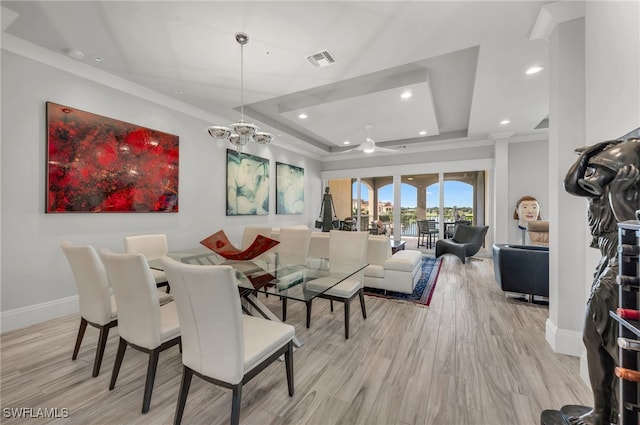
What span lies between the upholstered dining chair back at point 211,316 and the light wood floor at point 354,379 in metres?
0.48

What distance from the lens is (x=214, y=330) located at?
129 cm

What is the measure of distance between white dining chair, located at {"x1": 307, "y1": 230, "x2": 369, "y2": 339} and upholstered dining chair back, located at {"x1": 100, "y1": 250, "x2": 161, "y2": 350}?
1391 millimetres

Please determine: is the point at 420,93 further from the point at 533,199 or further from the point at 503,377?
the point at 533,199

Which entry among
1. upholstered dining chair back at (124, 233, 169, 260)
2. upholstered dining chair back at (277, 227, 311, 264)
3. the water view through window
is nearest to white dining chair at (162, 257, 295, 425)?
upholstered dining chair back at (277, 227, 311, 264)

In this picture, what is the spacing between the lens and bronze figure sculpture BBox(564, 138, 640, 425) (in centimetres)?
102

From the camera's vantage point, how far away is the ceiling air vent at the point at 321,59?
2.79 meters

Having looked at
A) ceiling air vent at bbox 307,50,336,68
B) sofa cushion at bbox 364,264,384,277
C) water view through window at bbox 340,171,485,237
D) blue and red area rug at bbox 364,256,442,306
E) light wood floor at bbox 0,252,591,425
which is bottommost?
light wood floor at bbox 0,252,591,425

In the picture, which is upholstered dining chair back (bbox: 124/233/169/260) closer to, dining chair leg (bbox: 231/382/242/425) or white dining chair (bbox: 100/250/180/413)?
white dining chair (bbox: 100/250/180/413)

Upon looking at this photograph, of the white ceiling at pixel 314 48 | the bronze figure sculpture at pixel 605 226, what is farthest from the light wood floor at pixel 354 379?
the white ceiling at pixel 314 48

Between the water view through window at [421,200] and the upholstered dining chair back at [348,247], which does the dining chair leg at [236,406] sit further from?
the water view through window at [421,200]

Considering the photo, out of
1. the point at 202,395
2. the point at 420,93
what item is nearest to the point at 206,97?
the point at 420,93

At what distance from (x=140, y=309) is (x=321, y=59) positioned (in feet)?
9.48

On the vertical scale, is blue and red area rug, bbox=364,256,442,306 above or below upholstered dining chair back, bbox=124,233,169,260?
below

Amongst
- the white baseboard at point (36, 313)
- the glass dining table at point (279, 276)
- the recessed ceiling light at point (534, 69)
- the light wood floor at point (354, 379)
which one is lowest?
the light wood floor at point (354, 379)
